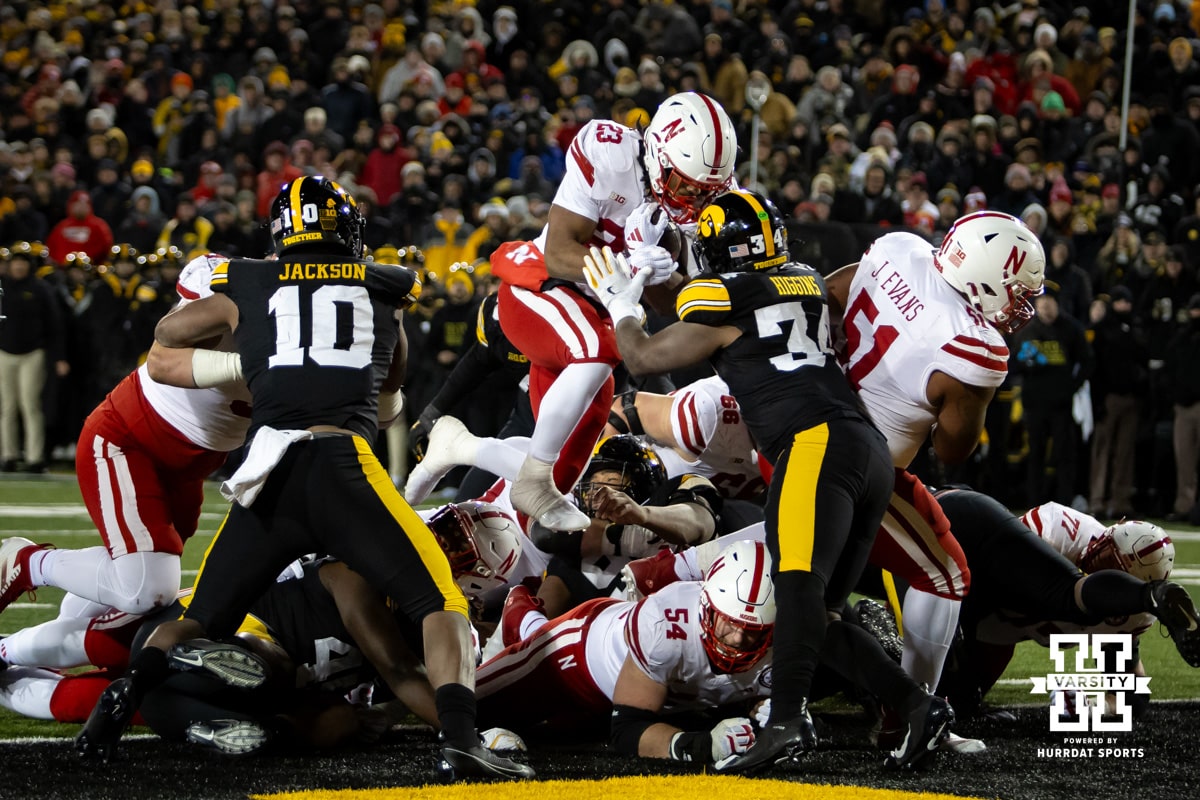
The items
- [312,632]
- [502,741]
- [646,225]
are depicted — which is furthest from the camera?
[646,225]

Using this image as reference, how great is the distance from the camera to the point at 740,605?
4.47 m

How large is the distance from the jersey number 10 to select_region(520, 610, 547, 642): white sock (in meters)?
1.10

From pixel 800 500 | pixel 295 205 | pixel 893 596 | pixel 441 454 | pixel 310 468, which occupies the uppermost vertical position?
pixel 295 205

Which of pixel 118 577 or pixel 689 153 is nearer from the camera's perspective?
pixel 118 577

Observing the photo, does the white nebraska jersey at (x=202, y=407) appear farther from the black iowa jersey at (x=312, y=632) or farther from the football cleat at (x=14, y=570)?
the black iowa jersey at (x=312, y=632)

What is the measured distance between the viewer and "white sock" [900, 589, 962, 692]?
5.13 m

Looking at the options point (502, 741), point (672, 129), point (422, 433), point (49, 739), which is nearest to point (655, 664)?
point (502, 741)

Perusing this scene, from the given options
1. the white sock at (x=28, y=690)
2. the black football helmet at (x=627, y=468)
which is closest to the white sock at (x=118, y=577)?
the white sock at (x=28, y=690)

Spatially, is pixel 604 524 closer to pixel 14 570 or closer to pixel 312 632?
pixel 312 632

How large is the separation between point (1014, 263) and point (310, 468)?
2.27m

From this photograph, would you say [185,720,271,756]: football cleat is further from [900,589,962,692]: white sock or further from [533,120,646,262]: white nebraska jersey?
[533,120,646,262]: white nebraska jersey

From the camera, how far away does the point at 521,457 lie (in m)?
6.58

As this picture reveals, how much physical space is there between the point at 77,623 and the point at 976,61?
12.9 m

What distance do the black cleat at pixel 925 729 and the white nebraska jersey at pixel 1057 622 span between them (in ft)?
3.98
